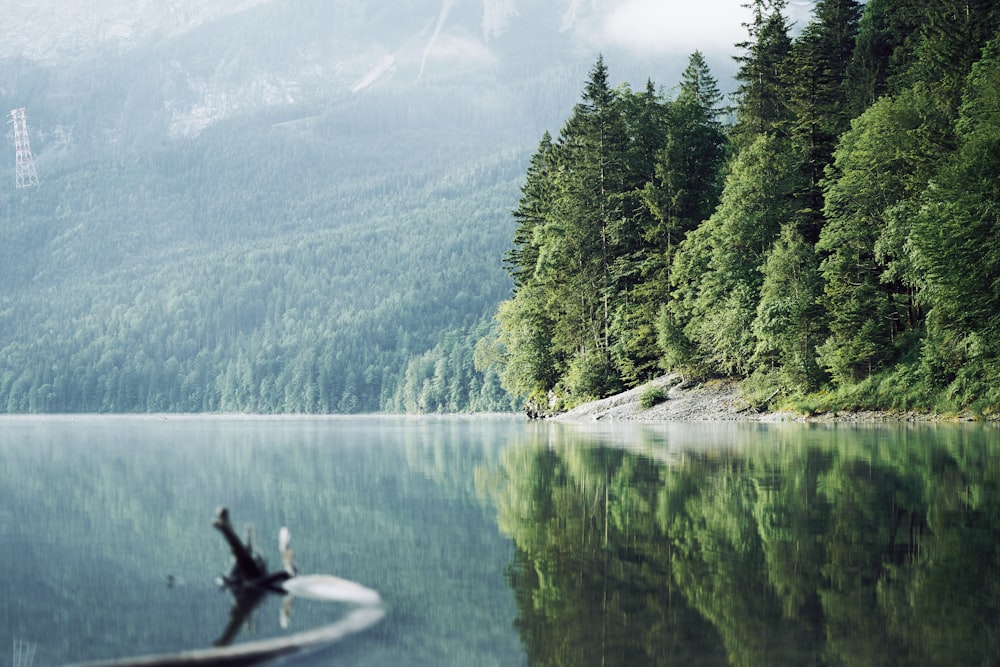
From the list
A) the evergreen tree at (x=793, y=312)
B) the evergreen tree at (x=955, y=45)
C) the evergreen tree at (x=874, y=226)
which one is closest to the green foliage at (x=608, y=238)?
the evergreen tree at (x=793, y=312)

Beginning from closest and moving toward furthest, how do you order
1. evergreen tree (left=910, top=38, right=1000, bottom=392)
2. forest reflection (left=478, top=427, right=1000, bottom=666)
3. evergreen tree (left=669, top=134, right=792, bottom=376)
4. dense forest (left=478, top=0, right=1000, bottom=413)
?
forest reflection (left=478, top=427, right=1000, bottom=666) < evergreen tree (left=910, top=38, right=1000, bottom=392) < dense forest (left=478, top=0, right=1000, bottom=413) < evergreen tree (left=669, top=134, right=792, bottom=376)

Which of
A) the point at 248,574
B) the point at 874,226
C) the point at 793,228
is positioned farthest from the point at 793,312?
the point at 248,574

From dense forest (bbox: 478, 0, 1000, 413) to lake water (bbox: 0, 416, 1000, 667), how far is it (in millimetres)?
19357

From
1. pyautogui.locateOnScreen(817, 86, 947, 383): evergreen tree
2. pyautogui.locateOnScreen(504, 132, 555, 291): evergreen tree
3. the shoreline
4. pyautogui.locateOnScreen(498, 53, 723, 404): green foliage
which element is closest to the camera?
pyautogui.locateOnScreen(817, 86, 947, 383): evergreen tree

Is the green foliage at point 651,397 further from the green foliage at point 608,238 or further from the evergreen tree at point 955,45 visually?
the evergreen tree at point 955,45

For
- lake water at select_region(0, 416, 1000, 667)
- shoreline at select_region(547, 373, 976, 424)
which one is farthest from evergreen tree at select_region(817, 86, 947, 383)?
lake water at select_region(0, 416, 1000, 667)

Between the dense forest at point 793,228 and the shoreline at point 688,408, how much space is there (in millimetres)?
1004

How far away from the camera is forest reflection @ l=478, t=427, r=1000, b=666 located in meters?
8.12

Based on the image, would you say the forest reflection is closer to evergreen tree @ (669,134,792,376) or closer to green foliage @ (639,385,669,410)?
evergreen tree @ (669,134,792,376)

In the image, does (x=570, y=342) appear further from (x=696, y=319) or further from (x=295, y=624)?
(x=295, y=624)

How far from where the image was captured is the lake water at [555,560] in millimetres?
8297

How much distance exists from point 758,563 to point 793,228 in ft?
138

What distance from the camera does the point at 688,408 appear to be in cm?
5697

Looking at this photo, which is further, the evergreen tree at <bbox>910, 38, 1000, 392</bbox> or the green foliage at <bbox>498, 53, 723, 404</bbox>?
the green foliage at <bbox>498, 53, 723, 404</bbox>
